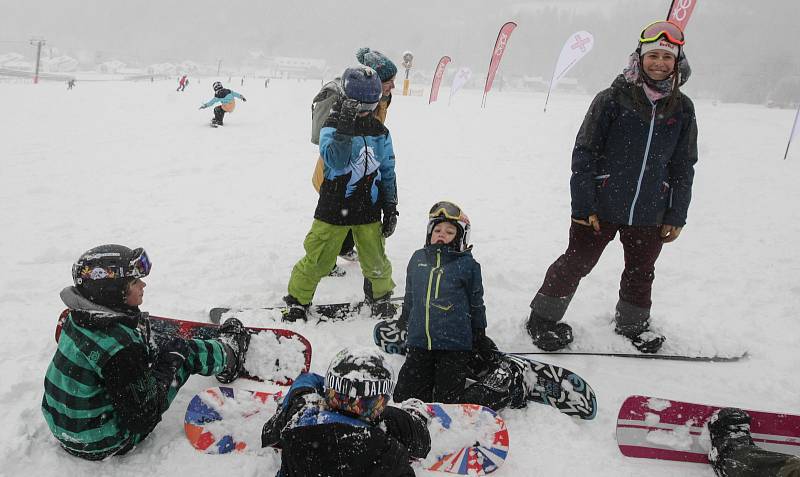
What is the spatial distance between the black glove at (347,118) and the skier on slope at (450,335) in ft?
2.83

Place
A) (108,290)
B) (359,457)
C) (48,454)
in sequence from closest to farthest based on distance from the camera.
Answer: (359,457), (108,290), (48,454)

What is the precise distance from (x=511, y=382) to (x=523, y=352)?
2.60 ft

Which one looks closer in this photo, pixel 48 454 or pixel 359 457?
pixel 359 457

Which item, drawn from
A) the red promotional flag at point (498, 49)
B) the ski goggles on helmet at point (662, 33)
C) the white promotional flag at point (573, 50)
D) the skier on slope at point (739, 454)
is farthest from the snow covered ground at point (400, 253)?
the red promotional flag at point (498, 49)

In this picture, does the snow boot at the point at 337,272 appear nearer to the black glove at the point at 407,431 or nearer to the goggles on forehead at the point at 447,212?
the goggles on forehead at the point at 447,212

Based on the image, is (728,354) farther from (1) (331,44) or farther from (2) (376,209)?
(1) (331,44)

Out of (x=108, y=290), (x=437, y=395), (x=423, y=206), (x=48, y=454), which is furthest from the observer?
(x=423, y=206)

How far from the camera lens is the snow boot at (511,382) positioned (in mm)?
2934

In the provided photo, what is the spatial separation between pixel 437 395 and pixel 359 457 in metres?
1.20

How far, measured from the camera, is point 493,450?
8.40 ft

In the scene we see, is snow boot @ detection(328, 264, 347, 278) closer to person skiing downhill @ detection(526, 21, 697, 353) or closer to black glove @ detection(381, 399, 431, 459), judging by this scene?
person skiing downhill @ detection(526, 21, 697, 353)

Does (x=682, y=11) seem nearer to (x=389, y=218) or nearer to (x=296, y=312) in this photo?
(x=389, y=218)

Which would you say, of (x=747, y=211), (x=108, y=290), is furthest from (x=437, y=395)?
(x=747, y=211)

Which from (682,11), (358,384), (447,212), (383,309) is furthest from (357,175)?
(682,11)
